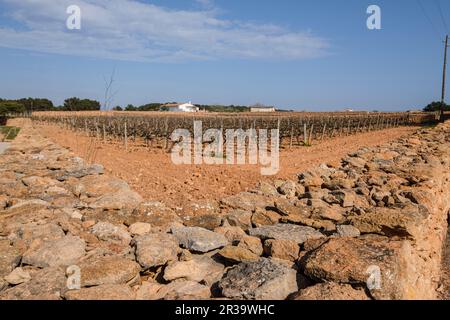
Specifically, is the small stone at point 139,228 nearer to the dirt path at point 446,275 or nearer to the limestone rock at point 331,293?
the limestone rock at point 331,293

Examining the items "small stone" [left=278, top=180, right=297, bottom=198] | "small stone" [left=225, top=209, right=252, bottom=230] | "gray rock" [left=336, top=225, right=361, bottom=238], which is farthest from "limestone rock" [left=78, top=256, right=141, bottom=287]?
"small stone" [left=278, top=180, right=297, bottom=198]

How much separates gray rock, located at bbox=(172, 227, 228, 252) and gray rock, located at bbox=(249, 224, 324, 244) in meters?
0.49

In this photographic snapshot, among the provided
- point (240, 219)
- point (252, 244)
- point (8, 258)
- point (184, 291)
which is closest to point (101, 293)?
point (184, 291)

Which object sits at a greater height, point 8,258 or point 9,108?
point 9,108

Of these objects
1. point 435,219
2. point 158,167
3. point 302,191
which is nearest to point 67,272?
point 302,191

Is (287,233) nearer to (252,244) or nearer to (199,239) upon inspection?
(252,244)

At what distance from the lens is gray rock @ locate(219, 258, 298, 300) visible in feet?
10.9

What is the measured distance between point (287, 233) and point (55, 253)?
2.78 meters

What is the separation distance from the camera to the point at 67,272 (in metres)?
3.77

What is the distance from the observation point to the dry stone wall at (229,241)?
134 inches

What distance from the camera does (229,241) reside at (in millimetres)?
4945
